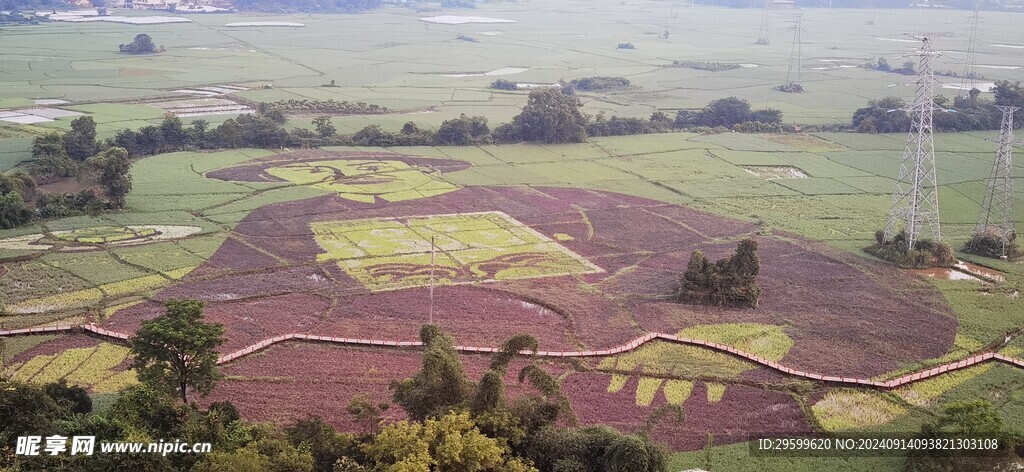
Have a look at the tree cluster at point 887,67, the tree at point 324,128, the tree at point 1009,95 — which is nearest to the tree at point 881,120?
the tree at point 1009,95

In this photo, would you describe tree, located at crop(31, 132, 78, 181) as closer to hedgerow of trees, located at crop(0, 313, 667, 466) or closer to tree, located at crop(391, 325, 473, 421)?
hedgerow of trees, located at crop(0, 313, 667, 466)

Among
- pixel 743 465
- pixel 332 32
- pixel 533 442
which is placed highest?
pixel 332 32

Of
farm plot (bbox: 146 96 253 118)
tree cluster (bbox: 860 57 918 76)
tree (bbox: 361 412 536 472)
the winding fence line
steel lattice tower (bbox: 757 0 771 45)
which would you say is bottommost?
the winding fence line

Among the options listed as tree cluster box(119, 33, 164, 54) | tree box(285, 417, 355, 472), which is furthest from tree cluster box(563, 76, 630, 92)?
tree box(285, 417, 355, 472)

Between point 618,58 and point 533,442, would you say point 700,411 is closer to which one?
point 533,442

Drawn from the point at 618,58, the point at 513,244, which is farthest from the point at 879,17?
the point at 513,244

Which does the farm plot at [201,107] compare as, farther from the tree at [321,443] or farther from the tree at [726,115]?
the tree at [321,443]
